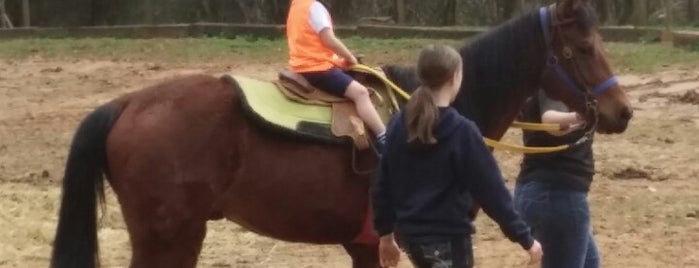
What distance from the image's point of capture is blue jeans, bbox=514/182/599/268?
5516 mm

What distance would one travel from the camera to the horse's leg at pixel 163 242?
5.47 m

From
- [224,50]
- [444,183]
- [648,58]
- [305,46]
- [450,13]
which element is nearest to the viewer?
[444,183]

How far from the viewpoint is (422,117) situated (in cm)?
439

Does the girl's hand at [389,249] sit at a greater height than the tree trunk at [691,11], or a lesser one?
greater

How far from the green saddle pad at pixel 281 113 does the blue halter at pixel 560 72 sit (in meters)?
0.94

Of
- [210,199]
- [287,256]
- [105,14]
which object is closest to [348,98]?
[210,199]

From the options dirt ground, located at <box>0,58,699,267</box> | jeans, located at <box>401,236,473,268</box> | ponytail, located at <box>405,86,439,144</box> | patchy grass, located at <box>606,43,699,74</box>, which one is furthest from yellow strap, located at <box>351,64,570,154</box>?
patchy grass, located at <box>606,43,699,74</box>

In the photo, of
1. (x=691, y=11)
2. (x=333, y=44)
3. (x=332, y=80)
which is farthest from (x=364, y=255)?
(x=691, y=11)

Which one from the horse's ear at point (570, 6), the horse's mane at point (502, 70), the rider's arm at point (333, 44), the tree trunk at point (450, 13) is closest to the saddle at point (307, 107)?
the rider's arm at point (333, 44)

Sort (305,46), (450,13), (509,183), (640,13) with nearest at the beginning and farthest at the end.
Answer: (305,46)
(509,183)
(640,13)
(450,13)

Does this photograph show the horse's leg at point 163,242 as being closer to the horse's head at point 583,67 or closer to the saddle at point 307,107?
the saddle at point 307,107

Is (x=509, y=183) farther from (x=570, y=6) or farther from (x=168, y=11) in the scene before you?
(x=168, y=11)

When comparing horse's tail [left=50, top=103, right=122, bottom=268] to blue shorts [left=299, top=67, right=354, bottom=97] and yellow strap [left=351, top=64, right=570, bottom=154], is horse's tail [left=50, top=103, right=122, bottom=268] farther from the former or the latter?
yellow strap [left=351, top=64, right=570, bottom=154]

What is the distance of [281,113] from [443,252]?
4.86 ft
